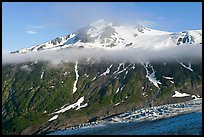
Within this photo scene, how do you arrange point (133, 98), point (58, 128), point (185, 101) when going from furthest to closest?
point (133, 98), point (185, 101), point (58, 128)

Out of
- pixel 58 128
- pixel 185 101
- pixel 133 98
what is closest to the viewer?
pixel 58 128

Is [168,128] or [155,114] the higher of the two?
[155,114]

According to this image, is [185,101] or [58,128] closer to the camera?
[58,128]

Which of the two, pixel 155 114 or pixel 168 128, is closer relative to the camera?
pixel 168 128

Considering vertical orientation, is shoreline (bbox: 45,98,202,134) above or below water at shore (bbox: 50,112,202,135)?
above

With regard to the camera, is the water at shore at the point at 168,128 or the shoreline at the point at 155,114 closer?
the water at shore at the point at 168,128

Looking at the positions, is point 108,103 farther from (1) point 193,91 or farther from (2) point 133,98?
(1) point 193,91

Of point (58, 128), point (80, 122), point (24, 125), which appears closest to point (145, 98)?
point (80, 122)

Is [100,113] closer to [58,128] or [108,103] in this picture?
[108,103]

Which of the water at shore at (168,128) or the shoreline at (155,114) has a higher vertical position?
the shoreline at (155,114)

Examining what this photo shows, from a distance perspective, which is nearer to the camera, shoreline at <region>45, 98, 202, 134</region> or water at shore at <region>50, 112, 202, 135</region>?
water at shore at <region>50, 112, 202, 135</region>

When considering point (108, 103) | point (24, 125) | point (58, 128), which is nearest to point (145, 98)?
point (108, 103)
